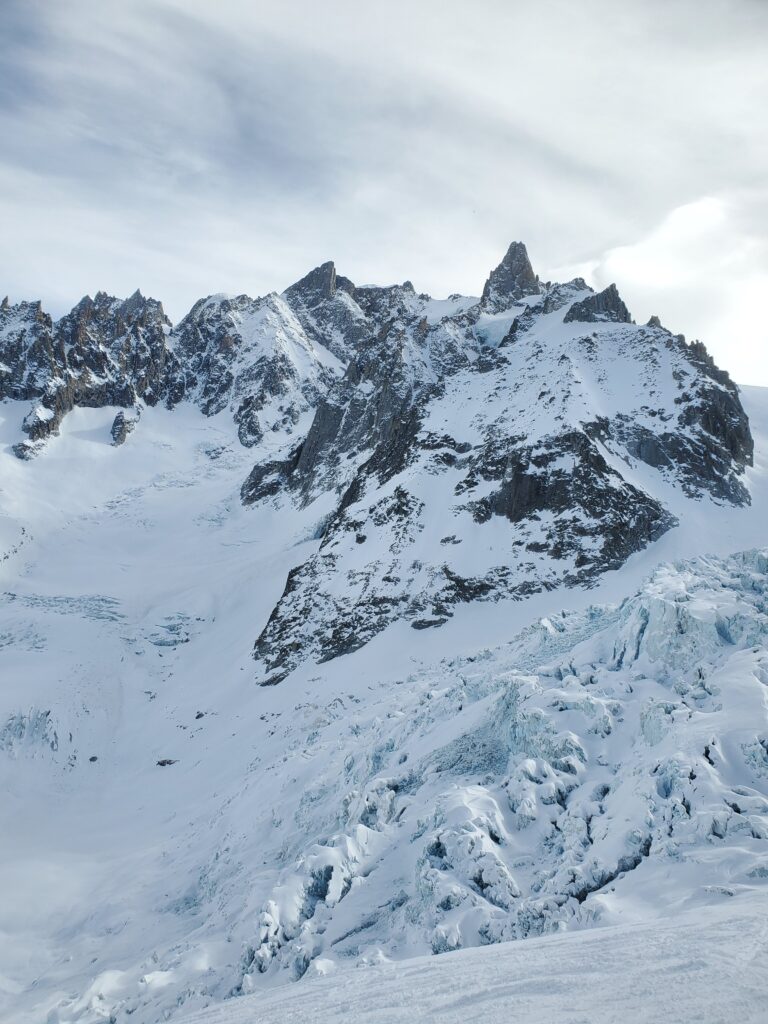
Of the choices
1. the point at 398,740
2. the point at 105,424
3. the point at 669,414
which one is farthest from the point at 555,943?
the point at 105,424

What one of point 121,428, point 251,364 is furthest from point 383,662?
point 251,364

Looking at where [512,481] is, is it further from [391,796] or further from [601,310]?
[601,310]

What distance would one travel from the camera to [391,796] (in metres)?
17.2

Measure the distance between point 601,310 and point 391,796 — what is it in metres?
80.6

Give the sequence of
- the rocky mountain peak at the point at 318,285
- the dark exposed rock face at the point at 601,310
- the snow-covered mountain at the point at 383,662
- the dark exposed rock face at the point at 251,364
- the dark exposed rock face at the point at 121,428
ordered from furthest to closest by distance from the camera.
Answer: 1. the rocky mountain peak at the point at 318,285
2. the dark exposed rock face at the point at 251,364
3. the dark exposed rock face at the point at 121,428
4. the dark exposed rock face at the point at 601,310
5. the snow-covered mountain at the point at 383,662

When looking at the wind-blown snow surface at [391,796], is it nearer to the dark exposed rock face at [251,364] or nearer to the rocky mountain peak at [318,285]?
the dark exposed rock face at [251,364]

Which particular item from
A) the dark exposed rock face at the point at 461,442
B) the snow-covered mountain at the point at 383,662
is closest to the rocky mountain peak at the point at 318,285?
the dark exposed rock face at the point at 461,442

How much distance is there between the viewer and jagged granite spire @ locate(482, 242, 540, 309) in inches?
4729

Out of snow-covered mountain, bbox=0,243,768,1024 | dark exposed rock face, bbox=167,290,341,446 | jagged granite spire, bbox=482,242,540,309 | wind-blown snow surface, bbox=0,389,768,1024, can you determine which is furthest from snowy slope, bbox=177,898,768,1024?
jagged granite spire, bbox=482,242,540,309

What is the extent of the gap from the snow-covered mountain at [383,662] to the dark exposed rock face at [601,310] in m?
0.51

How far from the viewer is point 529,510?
48.5 m

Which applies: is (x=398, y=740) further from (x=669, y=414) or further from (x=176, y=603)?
(x=669, y=414)

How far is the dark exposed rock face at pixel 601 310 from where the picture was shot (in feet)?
272

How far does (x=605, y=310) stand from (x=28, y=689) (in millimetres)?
78331
